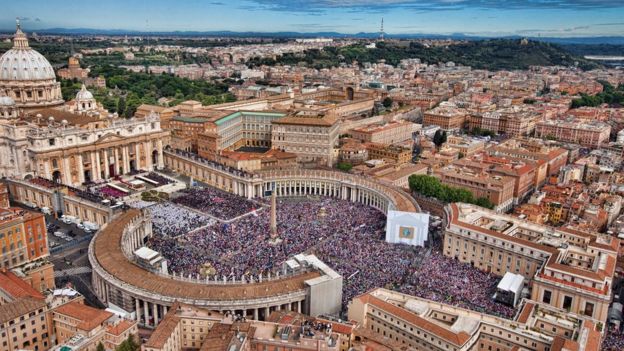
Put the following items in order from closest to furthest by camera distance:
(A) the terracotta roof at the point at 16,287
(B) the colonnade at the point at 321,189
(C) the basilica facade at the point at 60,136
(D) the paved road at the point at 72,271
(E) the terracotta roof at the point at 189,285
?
(A) the terracotta roof at the point at 16,287 → (E) the terracotta roof at the point at 189,285 → (D) the paved road at the point at 72,271 → (C) the basilica facade at the point at 60,136 → (B) the colonnade at the point at 321,189

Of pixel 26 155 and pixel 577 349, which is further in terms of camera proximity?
pixel 26 155

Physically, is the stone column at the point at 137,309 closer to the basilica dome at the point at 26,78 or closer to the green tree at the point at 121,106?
the basilica dome at the point at 26,78

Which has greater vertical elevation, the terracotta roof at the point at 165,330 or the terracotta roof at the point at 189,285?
the terracotta roof at the point at 165,330

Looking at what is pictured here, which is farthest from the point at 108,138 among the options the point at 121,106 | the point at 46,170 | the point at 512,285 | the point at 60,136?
the point at 121,106

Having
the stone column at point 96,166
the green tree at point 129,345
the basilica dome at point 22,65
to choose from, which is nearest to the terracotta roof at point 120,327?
the green tree at point 129,345

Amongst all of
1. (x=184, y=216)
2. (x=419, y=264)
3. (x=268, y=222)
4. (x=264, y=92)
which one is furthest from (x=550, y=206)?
(x=264, y=92)

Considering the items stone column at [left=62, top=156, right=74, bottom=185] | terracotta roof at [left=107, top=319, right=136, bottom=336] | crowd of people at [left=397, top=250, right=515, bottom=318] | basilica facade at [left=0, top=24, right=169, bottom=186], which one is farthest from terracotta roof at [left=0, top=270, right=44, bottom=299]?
stone column at [left=62, top=156, right=74, bottom=185]

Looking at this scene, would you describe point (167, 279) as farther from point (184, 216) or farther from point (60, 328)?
point (184, 216)
